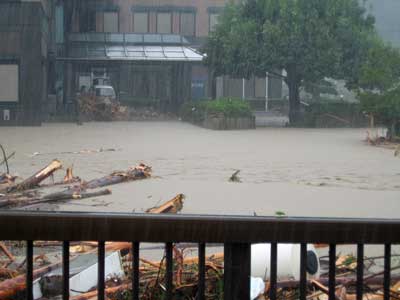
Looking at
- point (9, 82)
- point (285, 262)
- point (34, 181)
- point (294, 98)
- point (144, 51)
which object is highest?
point (144, 51)

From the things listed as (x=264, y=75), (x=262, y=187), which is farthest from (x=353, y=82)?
(x=262, y=187)

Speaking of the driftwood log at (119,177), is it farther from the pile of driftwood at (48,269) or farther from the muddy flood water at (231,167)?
the pile of driftwood at (48,269)

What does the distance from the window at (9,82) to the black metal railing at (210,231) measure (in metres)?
31.1

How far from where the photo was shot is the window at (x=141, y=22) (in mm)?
35031

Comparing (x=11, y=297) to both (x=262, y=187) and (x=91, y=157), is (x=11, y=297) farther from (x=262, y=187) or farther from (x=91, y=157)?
(x=91, y=157)

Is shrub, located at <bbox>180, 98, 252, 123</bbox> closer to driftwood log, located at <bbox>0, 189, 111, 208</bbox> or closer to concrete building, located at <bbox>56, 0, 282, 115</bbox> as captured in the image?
concrete building, located at <bbox>56, 0, 282, 115</bbox>

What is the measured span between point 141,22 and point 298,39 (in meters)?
6.74

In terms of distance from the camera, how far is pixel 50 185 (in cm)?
1293

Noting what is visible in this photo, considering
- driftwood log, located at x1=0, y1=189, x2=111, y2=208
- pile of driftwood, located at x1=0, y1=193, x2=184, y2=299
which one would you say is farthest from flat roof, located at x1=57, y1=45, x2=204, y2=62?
pile of driftwood, located at x1=0, y1=193, x2=184, y2=299

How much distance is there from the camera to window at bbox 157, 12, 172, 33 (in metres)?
36.7

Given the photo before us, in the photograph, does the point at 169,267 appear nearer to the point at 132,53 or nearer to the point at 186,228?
the point at 186,228

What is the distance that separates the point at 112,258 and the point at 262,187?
24.7 ft

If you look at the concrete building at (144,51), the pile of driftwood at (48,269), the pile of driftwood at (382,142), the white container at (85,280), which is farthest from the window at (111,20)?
the white container at (85,280)

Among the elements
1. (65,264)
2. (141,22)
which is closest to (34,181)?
(65,264)
